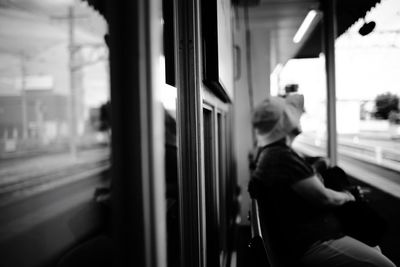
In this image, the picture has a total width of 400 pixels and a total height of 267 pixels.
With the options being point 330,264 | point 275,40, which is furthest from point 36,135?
point 275,40

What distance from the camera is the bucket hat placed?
160 centimetres

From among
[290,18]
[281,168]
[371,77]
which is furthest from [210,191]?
[290,18]

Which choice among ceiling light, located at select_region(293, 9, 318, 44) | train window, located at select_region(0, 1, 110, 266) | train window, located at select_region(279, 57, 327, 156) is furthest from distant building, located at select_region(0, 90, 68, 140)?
ceiling light, located at select_region(293, 9, 318, 44)

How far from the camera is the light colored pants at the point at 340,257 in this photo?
1.37m

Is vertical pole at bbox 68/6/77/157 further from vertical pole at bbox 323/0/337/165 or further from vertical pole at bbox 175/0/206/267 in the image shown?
vertical pole at bbox 323/0/337/165

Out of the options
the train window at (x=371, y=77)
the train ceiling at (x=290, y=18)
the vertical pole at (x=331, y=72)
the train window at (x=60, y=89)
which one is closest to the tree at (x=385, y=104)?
the train window at (x=371, y=77)

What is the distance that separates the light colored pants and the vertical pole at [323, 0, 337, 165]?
5.73 ft

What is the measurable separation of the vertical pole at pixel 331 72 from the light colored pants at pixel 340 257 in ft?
5.73

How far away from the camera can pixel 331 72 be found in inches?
121

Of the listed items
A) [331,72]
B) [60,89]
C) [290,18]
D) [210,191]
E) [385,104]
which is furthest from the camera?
[290,18]

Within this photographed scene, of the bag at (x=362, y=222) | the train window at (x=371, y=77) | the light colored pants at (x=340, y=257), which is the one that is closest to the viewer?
the light colored pants at (x=340, y=257)

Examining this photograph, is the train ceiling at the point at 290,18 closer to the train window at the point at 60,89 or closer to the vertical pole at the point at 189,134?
the train window at the point at 60,89

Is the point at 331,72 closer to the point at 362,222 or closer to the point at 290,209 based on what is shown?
the point at 362,222

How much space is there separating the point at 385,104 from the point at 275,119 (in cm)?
141
